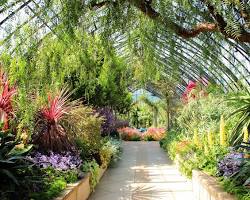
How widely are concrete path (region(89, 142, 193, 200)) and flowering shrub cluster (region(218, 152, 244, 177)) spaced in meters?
1.05

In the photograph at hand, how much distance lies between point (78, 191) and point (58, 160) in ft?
2.73

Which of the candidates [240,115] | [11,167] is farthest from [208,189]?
[240,115]

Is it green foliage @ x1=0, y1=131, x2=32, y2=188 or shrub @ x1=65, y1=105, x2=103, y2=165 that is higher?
shrub @ x1=65, y1=105, x2=103, y2=165

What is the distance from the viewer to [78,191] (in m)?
5.06

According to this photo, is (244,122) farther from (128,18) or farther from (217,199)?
(128,18)

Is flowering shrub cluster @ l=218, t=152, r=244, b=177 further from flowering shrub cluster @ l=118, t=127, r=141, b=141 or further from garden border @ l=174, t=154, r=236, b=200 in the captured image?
flowering shrub cluster @ l=118, t=127, r=141, b=141

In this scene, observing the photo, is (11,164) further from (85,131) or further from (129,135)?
(129,135)

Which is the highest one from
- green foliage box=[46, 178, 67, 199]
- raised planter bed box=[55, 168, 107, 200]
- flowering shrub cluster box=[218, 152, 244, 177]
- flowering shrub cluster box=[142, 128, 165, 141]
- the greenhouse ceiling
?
the greenhouse ceiling

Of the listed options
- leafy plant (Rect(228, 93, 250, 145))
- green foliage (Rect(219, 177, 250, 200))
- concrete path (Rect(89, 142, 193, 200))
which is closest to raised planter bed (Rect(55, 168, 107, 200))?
concrete path (Rect(89, 142, 193, 200))

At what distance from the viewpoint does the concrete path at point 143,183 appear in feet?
19.9

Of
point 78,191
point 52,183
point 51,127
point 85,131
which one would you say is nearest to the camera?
point 52,183

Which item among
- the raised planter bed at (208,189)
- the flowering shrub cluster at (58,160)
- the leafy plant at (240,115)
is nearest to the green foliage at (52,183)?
the flowering shrub cluster at (58,160)

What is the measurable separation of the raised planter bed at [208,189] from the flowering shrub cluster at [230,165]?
0.15 m

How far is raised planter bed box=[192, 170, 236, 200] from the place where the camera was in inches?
155
